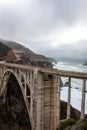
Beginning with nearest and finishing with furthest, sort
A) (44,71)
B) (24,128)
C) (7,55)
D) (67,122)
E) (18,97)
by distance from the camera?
(67,122), (44,71), (24,128), (18,97), (7,55)

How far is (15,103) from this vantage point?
4925 cm

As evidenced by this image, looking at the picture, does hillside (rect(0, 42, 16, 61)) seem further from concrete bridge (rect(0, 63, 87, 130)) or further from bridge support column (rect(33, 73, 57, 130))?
bridge support column (rect(33, 73, 57, 130))

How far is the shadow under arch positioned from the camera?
4584cm

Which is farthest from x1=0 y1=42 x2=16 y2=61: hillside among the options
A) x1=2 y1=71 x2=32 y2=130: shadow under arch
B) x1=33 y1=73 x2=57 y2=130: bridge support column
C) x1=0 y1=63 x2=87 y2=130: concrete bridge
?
x1=33 y1=73 x2=57 y2=130: bridge support column

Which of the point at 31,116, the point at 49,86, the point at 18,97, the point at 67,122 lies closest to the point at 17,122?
the point at 18,97

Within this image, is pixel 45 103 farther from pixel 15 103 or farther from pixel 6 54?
pixel 6 54

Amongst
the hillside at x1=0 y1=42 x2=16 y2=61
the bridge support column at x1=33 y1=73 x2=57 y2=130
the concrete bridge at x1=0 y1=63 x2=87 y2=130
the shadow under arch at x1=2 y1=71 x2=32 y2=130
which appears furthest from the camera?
the hillside at x1=0 y1=42 x2=16 y2=61

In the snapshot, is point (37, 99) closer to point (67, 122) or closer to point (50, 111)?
point (50, 111)

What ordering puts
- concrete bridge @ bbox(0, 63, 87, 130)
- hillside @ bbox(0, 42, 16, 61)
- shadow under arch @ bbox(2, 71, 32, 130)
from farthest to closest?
hillside @ bbox(0, 42, 16, 61) → shadow under arch @ bbox(2, 71, 32, 130) → concrete bridge @ bbox(0, 63, 87, 130)

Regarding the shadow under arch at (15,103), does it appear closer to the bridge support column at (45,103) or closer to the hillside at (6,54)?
the bridge support column at (45,103)

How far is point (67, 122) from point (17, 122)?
16.8 metres

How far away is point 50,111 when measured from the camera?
37312 millimetres

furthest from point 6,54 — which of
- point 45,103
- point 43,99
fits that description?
point 45,103

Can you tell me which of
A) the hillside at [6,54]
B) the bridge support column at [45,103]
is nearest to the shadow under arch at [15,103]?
the bridge support column at [45,103]
